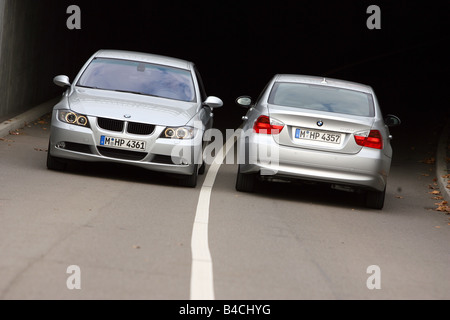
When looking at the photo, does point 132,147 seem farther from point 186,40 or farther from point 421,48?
point 421,48

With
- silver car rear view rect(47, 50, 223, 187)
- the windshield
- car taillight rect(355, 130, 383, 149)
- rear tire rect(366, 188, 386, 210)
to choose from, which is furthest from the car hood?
rear tire rect(366, 188, 386, 210)

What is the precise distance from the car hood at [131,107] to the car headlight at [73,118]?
66 millimetres

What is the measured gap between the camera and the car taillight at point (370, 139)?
10.8 meters

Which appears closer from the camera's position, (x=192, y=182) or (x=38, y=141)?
(x=192, y=182)

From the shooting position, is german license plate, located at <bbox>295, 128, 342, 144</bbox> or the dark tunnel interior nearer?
german license plate, located at <bbox>295, 128, 342, 144</bbox>

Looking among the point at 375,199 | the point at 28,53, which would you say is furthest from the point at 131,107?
the point at 28,53

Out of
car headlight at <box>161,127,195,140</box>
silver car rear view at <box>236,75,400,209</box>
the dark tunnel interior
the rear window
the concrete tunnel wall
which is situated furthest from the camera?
the dark tunnel interior

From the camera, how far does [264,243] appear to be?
7.95 m

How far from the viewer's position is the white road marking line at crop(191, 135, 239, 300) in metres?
5.77

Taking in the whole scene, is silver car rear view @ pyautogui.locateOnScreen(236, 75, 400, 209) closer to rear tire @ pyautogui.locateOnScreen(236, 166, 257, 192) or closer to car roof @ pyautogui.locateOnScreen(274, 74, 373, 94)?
rear tire @ pyautogui.locateOnScreen(236, 166, 257, 192)

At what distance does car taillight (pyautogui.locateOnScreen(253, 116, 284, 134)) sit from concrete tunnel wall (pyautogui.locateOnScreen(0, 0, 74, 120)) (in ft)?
23.2

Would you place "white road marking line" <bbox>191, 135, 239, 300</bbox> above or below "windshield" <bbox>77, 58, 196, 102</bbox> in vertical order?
below

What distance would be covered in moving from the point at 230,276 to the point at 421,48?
138ft

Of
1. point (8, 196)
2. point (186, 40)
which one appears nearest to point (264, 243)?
point (8, 196)
